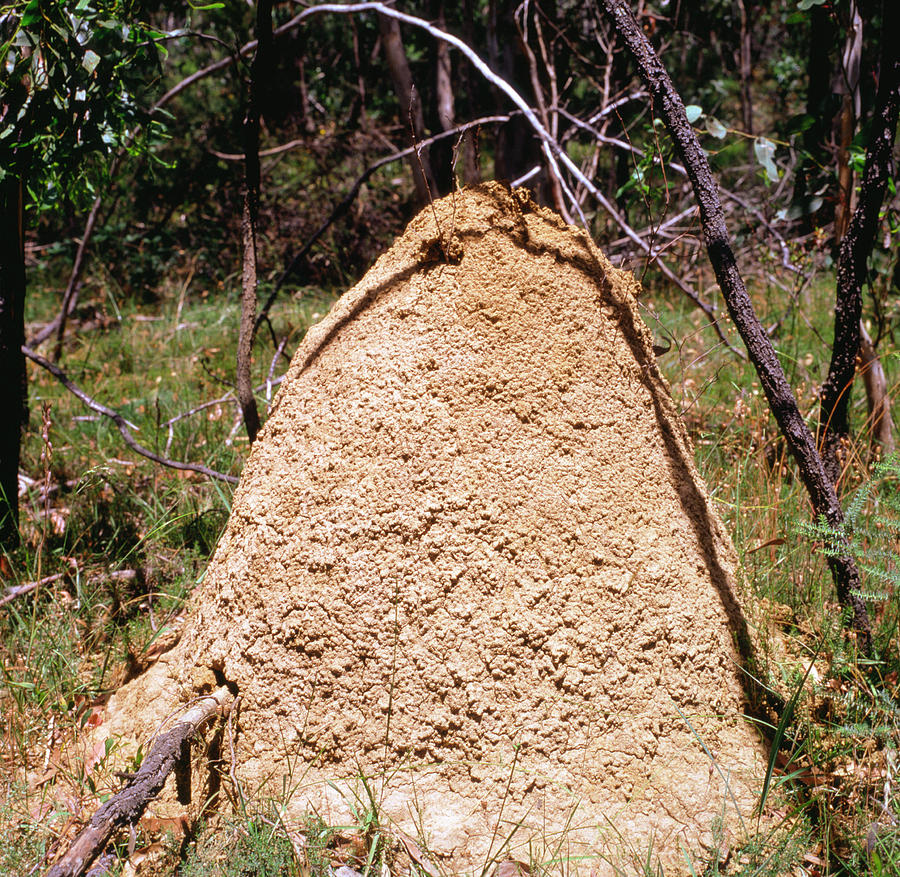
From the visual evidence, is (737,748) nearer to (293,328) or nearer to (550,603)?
(550,603)

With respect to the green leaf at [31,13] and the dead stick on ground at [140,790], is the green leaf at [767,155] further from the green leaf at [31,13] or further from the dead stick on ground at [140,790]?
the dead stick on ground at [140,790]

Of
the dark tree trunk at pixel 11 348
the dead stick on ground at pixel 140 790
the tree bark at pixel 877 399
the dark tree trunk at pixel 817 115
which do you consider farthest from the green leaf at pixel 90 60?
the tree bark at pixel 877 399

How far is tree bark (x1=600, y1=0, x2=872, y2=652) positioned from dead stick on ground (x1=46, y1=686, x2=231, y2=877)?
1429 mm

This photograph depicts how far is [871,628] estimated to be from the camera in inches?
78.1

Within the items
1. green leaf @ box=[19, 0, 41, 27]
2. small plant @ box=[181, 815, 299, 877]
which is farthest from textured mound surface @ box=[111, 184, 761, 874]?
green leaf @ box=[19, 0, 41, 27]

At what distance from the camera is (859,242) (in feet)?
6.63

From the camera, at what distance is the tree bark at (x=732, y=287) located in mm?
1812

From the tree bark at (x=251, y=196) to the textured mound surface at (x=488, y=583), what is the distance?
0.46 meters

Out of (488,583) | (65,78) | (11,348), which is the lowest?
(488,583)

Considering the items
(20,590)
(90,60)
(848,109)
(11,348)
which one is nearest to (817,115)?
(848,109)

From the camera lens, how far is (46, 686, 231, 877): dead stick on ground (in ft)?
4.09

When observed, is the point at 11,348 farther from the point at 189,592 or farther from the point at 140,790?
the point at 140,790

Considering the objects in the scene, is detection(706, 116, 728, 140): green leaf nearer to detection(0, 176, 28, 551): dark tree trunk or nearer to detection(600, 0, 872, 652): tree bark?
detection(600, 0, 872, 652): tree bark

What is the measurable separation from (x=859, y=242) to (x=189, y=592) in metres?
2.17
